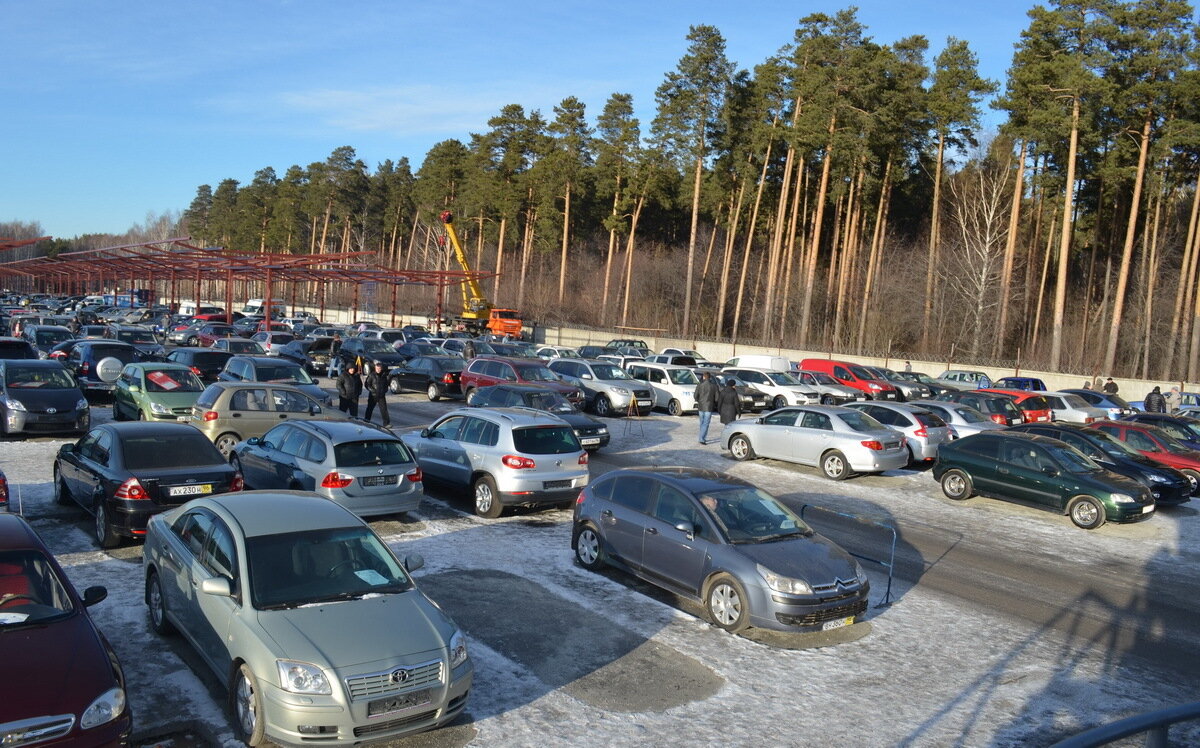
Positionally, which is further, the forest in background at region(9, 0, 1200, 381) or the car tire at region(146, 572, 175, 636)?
the forest in background at region(9, 0, 1200, 381)

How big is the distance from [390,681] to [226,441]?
38.6ft

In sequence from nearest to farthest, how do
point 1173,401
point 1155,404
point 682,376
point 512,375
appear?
point 512,375 < point 682,376 < point 1155,404 < point 1173,401

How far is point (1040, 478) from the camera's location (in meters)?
16.2

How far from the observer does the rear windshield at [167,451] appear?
10.9 m

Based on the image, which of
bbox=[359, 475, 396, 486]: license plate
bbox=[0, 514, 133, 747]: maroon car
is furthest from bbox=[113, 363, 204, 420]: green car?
bbox=[0, 514, 133, 747]: maroon car

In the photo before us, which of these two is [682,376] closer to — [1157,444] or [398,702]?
[1157,444]

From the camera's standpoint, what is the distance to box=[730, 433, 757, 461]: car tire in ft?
67.5

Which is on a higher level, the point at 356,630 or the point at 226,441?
the point at 356,630

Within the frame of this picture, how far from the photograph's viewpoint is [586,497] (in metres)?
11.3

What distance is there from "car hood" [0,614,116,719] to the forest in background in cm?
4422

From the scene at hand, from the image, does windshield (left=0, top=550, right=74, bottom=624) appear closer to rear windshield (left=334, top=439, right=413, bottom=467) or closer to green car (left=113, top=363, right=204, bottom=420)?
rear windshield (left=334, top=439, right=413, bottom=467)

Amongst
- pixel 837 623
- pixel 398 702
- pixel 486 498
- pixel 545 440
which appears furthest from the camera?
pixel 545 440

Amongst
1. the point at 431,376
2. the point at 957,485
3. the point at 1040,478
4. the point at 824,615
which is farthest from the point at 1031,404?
the point at 824,615

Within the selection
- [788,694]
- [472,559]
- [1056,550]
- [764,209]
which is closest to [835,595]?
[788,694]
